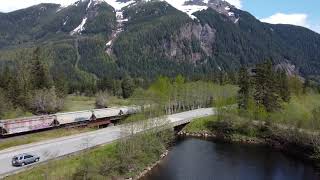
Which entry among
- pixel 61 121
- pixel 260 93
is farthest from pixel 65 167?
pixel 260 93

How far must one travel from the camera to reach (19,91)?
116875 mm

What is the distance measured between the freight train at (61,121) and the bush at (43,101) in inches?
750

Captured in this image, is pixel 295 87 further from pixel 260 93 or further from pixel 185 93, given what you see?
pixel 185 93

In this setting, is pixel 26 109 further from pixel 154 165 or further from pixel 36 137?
pixel 154 165

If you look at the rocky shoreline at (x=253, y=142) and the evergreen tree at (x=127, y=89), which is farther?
the evergreen tree at (x=127, y=89)

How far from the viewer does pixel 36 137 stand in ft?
263

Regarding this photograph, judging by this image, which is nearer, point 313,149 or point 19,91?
point 313,149

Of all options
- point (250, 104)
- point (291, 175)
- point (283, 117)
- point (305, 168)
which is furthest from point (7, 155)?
point (250, 104)

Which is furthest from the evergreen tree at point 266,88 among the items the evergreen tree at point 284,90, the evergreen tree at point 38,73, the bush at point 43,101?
the evergreen tree at point 38,73

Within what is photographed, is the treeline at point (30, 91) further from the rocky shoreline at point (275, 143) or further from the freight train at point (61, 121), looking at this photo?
the rocky shoreline at point (275, 143)

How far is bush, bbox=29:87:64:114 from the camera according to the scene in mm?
119981

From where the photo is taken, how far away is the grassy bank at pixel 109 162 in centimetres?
5278

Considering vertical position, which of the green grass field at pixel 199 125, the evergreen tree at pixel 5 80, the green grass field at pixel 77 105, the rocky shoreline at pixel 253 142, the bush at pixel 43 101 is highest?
the evergreen tree at pixel 5 80

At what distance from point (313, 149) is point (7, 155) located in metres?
56.0
